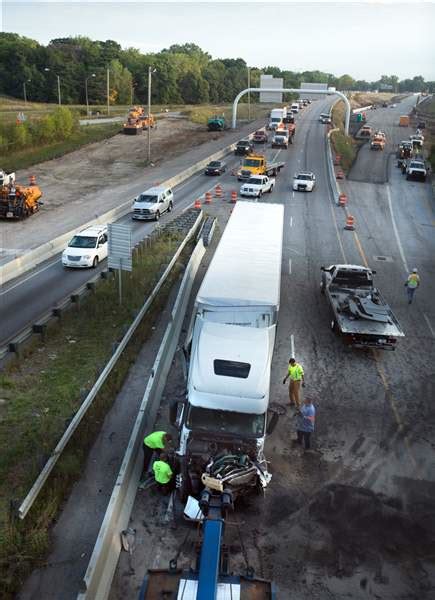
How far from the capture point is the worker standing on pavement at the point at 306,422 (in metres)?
12.3

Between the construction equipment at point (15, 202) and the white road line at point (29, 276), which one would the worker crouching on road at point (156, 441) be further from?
the construction equipment at point (15, 202)

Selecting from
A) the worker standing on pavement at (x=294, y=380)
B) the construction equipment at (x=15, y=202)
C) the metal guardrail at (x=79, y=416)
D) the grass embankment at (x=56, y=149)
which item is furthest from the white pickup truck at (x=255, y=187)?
the worker standing on pavement at (x=294, y=380)

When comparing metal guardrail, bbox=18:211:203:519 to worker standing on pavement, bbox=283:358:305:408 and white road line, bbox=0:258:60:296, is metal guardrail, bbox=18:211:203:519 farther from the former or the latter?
white road line, bbox=0:258:60:296

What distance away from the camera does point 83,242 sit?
25875 millimetres

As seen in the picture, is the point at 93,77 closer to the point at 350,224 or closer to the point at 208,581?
the point at 350,224

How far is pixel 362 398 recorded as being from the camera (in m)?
15.1

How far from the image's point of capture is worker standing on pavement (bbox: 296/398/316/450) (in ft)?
40.5

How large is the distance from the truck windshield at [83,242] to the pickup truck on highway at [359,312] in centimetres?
1114

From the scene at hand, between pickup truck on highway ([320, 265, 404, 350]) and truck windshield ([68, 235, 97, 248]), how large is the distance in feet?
36.6

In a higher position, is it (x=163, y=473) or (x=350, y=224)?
(x=350, y=224)

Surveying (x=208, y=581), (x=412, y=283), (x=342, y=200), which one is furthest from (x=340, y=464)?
(x=342, y=200)

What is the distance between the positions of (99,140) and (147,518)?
62.8 metres

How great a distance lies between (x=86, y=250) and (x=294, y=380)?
14508 mm

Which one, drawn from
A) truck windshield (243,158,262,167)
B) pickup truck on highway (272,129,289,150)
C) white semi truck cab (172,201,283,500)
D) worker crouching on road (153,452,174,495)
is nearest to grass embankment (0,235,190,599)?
worker crouching on road (153,452,174,495)
